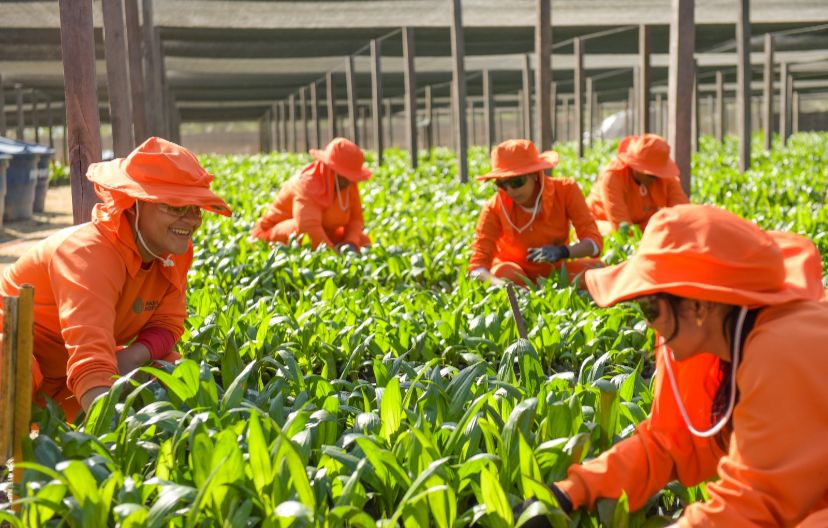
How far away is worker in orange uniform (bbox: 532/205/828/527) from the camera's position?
2.41m

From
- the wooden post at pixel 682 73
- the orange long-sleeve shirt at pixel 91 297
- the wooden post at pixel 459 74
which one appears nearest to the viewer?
the orange long-sleeve shirt at pixel 91 297

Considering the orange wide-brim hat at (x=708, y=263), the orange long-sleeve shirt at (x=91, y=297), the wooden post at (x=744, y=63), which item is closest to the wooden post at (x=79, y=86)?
the orange long-sleeve shirt at (x=91, y=297)

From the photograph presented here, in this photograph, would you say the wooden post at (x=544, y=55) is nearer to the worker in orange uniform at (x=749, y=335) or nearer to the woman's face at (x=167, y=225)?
the woman's face at (x=167, y=225)

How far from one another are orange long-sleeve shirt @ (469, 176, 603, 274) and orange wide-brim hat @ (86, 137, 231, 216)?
11.2 ft

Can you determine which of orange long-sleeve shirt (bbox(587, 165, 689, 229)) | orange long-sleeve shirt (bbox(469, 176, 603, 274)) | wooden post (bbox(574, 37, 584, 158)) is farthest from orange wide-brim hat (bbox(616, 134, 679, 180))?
wooden post (bbox(574, 37, 584, 158))

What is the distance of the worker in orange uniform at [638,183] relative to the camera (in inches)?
323

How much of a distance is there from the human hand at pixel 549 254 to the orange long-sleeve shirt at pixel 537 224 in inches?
10.2

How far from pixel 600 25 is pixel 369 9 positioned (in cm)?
394

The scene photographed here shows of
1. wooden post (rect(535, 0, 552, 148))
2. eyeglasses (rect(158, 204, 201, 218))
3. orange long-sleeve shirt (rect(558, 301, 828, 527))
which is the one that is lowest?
orange long-sleeve shirt (rect(558, 301, 828, 527))

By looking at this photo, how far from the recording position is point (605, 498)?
2949 mm

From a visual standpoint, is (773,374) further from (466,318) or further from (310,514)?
(466,318)

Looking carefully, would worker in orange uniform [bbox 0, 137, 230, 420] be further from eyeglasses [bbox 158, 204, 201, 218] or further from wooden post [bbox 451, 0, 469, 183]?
wooden post [bbox 451, 0, 469, 183]

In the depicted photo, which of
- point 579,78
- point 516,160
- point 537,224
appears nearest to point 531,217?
point 537,224

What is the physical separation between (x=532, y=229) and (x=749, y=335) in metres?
4.97
